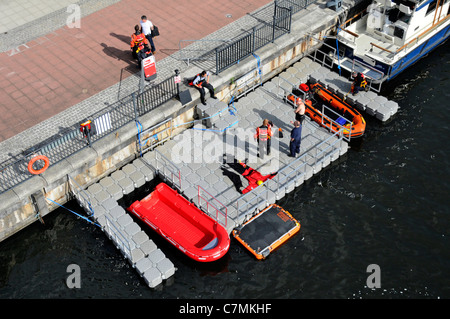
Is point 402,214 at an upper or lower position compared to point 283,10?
lower

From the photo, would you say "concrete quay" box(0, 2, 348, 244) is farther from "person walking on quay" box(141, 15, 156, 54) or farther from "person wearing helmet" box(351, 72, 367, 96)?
"person wearing helmet" box(351, 72, 367, 96)

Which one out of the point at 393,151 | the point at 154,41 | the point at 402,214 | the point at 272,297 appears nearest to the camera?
the point at 272,297

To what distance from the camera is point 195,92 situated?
26547 mm

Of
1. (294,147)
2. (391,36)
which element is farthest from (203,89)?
(391,36)

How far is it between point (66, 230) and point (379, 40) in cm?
1822

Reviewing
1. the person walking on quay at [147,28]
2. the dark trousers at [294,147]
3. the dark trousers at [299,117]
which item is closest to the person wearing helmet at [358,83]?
the dark trousers at [299,117]

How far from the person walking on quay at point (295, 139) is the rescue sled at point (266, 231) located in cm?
283

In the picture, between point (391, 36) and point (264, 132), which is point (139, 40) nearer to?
point (264, 132)

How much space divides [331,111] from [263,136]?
4.96 meters

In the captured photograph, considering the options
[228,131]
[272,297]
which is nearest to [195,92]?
[228,131]

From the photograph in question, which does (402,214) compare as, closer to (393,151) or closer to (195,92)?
(393,151)

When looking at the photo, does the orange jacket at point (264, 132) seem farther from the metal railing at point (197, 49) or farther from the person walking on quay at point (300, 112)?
the metal railing at point (197, 49)

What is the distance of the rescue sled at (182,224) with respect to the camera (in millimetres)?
22056

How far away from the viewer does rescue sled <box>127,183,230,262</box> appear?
22056 mm
